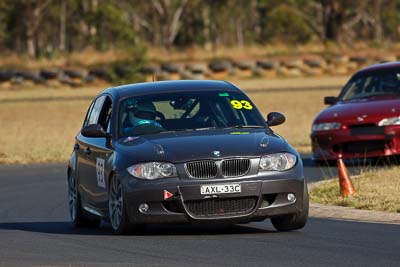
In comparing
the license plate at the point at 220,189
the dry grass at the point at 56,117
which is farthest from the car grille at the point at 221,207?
the dry grass at the point at 56,117

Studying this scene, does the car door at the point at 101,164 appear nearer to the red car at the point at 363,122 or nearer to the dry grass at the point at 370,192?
the dry grass at the point at 370,192

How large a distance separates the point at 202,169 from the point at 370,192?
4051mm

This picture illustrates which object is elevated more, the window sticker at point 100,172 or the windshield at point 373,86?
the window sticker at point 100,172

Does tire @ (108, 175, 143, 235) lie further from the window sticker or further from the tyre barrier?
the tyre barrier

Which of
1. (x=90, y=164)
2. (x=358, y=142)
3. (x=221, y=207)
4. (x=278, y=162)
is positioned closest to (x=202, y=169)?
(x=221, y=207)

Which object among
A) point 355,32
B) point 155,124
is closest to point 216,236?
point 155,124

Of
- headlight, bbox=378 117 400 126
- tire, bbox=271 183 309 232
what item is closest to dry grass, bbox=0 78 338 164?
headlight, bbox=378 117 400 126

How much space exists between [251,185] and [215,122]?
1.33 m

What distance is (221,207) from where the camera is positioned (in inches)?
440

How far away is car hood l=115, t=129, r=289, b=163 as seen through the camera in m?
11.2

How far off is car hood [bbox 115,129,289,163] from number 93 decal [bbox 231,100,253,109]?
680mm

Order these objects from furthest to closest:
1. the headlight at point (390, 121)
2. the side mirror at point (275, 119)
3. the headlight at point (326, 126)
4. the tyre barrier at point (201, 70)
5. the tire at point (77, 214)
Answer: the tyre barrier at point (201, 70) → the headlight at point (326, 126) → the headlight at point (390, 121) → the tire at point (77, 214) → the side mirror at point (275, 119)

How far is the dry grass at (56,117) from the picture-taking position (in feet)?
86.6

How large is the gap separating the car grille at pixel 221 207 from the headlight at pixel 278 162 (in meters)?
0.29
